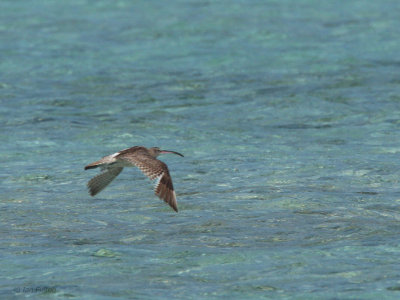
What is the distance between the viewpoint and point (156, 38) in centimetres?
2036

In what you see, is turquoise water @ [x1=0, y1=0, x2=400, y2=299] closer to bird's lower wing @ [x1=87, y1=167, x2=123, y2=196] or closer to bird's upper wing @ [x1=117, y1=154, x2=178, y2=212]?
bird's lower wing @ [x1=87, y1=167, x2=123, y2=196]

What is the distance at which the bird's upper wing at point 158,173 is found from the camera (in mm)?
9008

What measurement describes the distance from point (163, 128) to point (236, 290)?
6.80 meters

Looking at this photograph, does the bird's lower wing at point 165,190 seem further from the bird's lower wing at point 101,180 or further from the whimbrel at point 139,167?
the bird's lower wing at point 101,180

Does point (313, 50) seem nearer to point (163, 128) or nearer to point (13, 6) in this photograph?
point (163, 128)

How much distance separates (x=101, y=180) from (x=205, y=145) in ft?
10.2

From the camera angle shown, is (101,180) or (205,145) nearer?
(101,180)

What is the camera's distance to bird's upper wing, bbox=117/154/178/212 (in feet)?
29.6

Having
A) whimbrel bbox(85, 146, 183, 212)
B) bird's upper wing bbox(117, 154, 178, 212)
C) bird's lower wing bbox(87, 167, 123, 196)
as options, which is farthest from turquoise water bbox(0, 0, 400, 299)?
bird's upper wing bbox(117, 154, 178, 212)

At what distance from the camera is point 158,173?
923 centimetres

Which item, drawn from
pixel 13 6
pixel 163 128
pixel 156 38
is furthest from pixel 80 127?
pixel 13 6

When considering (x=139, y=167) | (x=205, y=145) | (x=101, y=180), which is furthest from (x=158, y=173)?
(x=205, y=145)

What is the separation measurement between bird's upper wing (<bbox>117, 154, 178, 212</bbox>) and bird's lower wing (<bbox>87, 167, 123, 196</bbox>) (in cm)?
77

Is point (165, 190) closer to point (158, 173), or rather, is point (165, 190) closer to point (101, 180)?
point (158, 173)
